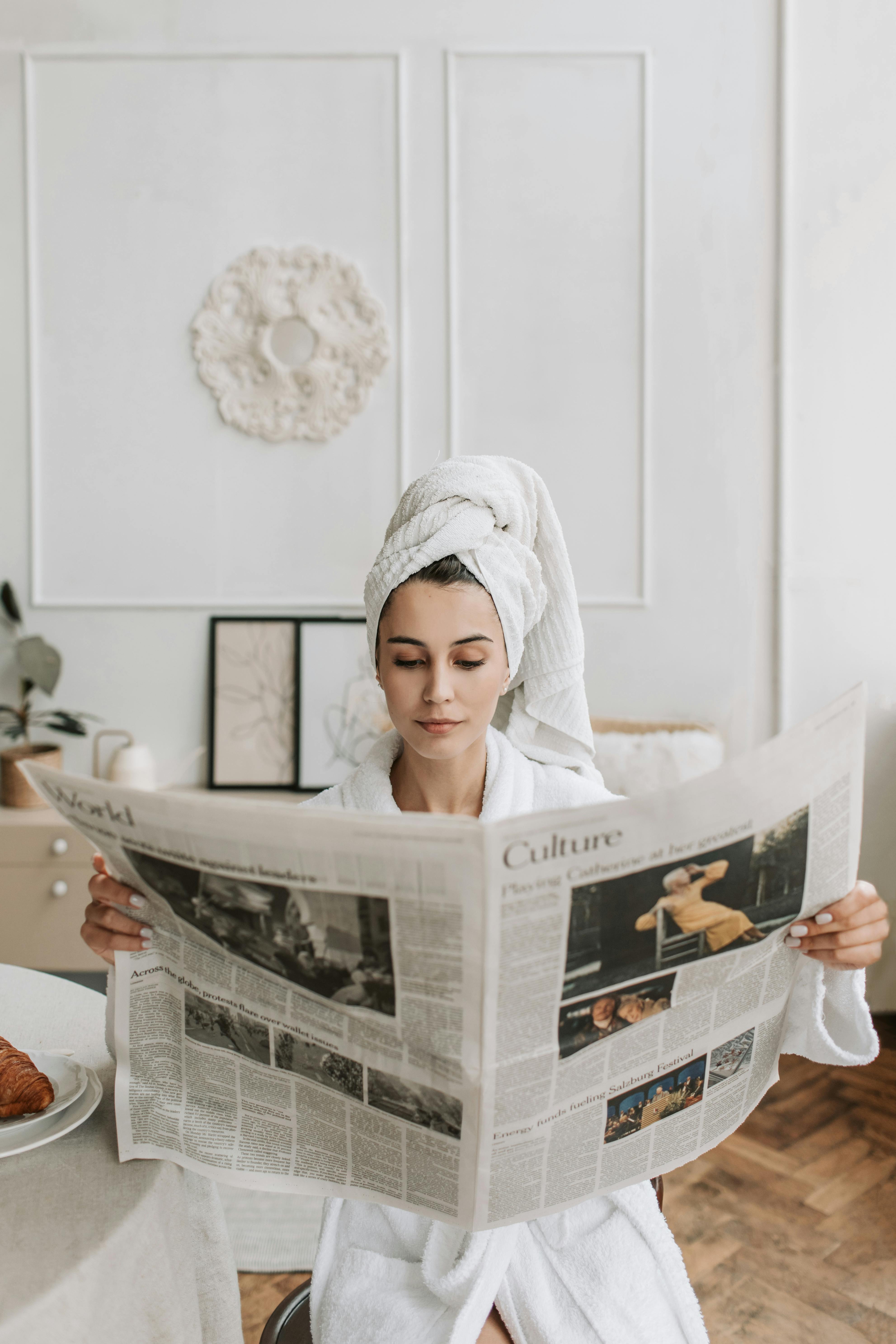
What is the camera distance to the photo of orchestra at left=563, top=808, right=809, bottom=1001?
60 cm

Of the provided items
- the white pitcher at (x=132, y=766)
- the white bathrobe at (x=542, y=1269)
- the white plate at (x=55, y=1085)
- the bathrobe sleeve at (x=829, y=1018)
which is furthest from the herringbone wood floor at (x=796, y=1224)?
the white pitcher at (x=132, y=766)

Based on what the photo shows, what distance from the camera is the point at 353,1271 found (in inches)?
33.8

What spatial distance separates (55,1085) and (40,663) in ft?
6.29

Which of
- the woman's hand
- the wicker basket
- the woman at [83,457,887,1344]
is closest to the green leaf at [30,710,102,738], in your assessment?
the wicker basket

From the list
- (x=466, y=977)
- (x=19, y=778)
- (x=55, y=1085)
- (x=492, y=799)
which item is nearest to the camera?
(x=466, y=977)

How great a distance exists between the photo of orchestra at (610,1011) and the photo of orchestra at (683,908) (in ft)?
0.03

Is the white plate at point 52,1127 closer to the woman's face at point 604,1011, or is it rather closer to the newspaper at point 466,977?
the newspaper at point 466,977

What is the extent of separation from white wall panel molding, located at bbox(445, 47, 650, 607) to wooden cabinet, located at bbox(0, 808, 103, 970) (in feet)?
4.81

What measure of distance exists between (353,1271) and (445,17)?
2824 mm

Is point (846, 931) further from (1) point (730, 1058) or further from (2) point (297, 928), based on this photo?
(2) point (297, 928)

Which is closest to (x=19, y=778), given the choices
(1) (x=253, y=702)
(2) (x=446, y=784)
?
(1) (x=253, y=702)

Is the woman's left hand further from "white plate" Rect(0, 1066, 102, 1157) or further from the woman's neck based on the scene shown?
"white plate" Rect(0, 1066, 102, 1157)

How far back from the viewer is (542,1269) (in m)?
0.85

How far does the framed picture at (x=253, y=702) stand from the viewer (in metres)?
2.58
